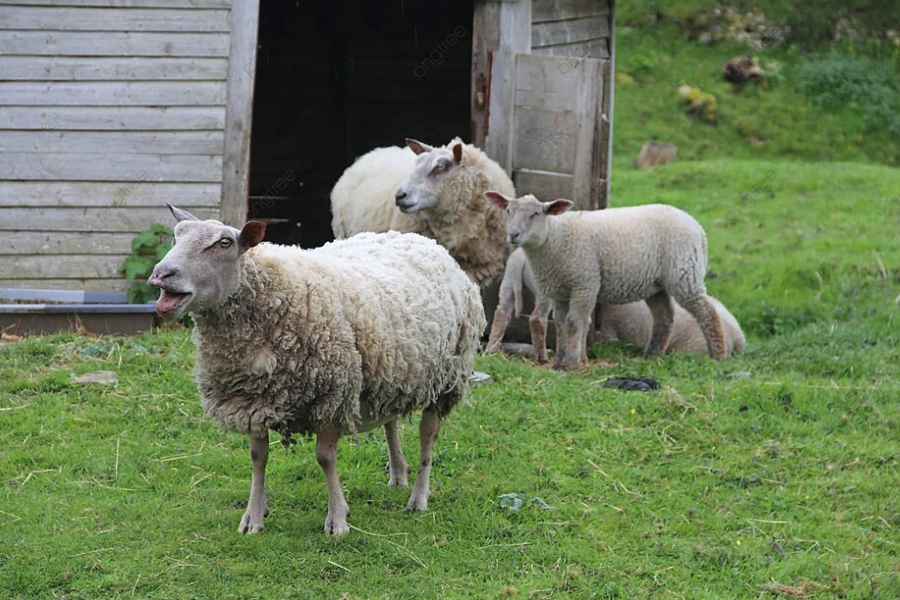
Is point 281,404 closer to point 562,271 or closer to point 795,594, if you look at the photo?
point 795,594

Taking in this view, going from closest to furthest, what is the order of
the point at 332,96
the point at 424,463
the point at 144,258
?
1. the point at 424,463
2. the point at 144,258
3. the point at 332,96

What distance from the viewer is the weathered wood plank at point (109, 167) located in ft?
34.1

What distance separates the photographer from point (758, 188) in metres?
16.3

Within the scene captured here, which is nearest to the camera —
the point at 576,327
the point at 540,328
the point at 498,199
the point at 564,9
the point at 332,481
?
the point at 332,481

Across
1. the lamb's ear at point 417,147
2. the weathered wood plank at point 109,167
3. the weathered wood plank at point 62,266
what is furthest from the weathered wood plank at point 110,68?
the lamb's ear at point 417,147

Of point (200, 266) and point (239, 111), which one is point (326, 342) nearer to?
point (200, 266)

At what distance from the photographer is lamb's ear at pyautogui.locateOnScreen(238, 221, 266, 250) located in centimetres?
546

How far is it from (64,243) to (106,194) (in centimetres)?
55

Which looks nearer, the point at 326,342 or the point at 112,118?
the point at 326,342

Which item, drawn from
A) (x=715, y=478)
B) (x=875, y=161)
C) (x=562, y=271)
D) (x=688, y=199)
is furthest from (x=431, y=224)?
(x=875, y=161)

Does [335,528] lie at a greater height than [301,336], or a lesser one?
lesser

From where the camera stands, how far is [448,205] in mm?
10273

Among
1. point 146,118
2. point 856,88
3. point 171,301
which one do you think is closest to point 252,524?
point 171,301

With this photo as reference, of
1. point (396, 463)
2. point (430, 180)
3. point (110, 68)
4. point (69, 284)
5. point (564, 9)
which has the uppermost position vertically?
point (564, 9)
